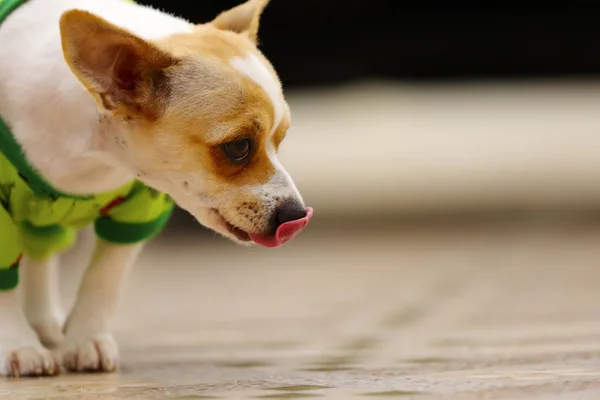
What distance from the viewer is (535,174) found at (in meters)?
5.73

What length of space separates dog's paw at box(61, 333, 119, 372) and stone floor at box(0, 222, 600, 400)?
2.1 inches

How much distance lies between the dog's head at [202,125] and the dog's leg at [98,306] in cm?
38

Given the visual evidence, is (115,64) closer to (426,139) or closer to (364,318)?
(364,318)

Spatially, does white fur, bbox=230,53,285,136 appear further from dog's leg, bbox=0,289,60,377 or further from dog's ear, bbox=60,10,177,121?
dog's leg, bbox=0,289,60,377

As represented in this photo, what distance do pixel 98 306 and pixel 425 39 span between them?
347cm

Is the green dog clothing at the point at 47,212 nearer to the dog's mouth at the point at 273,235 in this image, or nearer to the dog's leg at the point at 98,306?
the dog's leg at the point at 98,306

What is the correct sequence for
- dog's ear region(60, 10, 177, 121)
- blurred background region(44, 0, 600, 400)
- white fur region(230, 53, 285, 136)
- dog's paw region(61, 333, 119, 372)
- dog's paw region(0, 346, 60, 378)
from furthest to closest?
1. blurred background region(44, 0, 600, 400)
2. dog's paw region(61, 333, 119, 372)
3. dog's paw region(0, 346, 60, 378)
4. white fur region(230, 53, 285, 136)
5. dog's ear region(60, 10, 177, 121)

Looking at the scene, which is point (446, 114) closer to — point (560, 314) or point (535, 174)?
point (535, 174)

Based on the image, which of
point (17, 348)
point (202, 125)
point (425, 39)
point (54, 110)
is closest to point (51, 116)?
point (54, 110)

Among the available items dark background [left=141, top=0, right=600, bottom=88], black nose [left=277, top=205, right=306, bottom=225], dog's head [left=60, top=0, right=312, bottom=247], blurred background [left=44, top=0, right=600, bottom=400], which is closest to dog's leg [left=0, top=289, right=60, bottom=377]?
dog's head [left=60, top=0, right=312, bottom=247]

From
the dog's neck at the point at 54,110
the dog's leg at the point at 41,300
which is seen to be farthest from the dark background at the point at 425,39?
the dog's neck at the point at 54,110

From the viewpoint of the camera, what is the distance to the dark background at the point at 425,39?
217 inches

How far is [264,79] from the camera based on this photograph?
2080mm

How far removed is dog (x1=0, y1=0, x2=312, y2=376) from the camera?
6.64 feet
